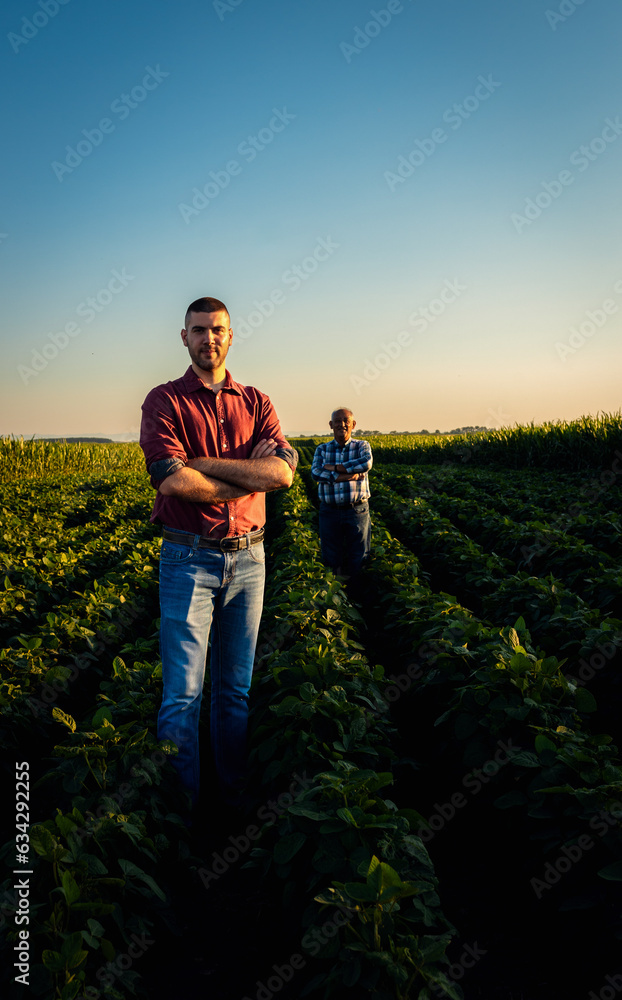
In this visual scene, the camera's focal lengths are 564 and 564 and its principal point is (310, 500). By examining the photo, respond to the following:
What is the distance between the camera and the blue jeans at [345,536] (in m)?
6.47

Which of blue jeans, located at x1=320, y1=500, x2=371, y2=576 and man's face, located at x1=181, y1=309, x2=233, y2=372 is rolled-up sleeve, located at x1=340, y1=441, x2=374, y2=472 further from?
man's face, located at x1=181, y1=309, x2=233, y2=372

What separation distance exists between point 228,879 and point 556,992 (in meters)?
1.49

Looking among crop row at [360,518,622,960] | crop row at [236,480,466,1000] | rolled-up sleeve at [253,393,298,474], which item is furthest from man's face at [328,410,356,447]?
rolled-up sleeve at [253,393,298,474]

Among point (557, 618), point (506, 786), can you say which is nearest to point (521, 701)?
point (506, 786)

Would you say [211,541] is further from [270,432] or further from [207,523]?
[270,432]

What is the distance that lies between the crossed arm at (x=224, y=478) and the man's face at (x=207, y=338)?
0.50 metres

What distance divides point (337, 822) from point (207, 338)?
2.20m

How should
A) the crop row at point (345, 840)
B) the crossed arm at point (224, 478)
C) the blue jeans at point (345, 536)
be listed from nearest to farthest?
the crop row at point (345, 840), the crossed arm at point (224, 478), the blue jeans at point (345, 536)

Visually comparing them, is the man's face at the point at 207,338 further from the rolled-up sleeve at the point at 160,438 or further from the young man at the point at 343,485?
the young man at the point at 343,485

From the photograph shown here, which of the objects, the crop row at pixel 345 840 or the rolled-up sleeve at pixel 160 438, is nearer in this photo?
the crop row at pixel 345 840

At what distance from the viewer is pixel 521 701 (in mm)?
2916

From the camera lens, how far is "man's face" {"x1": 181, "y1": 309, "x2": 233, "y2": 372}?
276cm

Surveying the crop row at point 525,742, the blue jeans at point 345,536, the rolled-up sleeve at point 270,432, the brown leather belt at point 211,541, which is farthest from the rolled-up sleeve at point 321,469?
the brown leather belt at point 211,541

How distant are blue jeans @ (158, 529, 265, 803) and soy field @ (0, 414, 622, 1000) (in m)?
0.14
